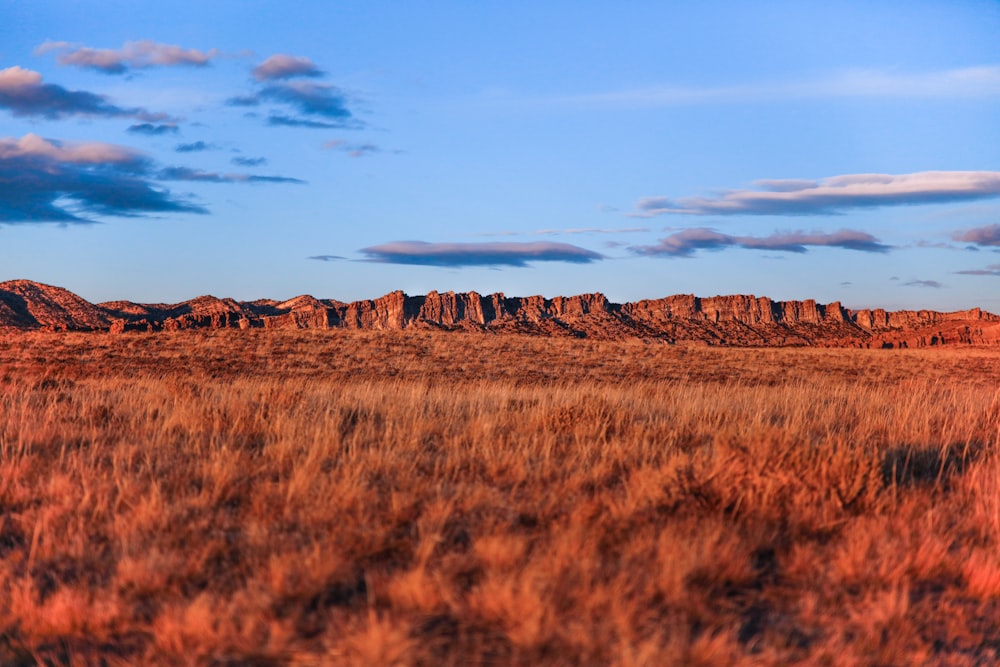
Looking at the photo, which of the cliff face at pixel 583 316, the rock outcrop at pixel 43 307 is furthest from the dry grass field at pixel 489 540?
the rock outcrop at pixel 43 307

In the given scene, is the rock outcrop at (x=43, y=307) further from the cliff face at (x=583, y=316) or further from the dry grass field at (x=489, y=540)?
the dry grass field at (x=489, y=540)

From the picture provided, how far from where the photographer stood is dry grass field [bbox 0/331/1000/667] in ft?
12.3

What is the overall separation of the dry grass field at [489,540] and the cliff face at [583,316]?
2155 inches

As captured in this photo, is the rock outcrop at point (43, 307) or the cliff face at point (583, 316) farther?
the rock outcrop at point (43, 307)

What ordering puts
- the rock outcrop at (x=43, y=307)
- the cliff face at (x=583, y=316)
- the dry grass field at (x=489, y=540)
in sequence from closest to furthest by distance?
the dry grass field at (x=489, y=540) → the cliff face at (x=583, y=316) → the rock outcrop at (x=43, y=307)

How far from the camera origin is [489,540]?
14.8 feet

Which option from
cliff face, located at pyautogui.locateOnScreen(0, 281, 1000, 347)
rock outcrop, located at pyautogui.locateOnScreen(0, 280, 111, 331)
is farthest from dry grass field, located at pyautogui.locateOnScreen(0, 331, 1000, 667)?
rock outcrop, located at pyautogui.locateOnScreen(0, 280, 111, 331)

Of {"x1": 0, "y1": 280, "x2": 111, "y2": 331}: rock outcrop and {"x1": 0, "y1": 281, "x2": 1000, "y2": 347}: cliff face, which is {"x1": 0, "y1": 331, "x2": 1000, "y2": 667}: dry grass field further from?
{"x1": 0, "y1": 280, "x2": 111, "y2": 331}: rock outcrop

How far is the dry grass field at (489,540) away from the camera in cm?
376

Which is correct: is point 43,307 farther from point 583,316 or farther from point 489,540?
point 489,540

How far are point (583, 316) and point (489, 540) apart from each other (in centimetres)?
7427

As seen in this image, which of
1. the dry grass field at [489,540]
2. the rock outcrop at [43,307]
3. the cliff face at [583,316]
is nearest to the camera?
the dry grass field at [489,540]

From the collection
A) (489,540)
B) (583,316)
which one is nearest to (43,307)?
Result: (583,316)

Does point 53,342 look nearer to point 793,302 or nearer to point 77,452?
point 77,452
